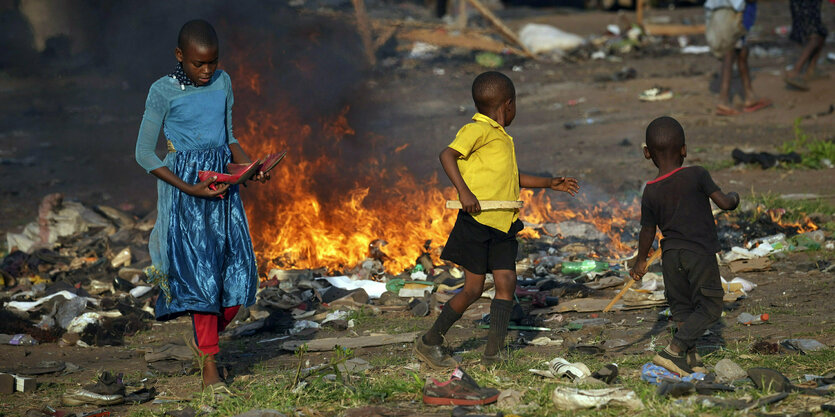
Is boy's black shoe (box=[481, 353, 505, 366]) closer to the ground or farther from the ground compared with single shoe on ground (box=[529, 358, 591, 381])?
closer to the ground

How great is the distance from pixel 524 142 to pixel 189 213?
795 cm

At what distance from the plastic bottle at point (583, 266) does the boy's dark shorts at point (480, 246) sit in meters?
2.54

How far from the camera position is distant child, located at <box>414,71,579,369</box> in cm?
471

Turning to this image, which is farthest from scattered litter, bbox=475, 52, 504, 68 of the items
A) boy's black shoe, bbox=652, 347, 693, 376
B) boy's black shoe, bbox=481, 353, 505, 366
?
boy's black shoe, bbox=652, 347, 693, 376

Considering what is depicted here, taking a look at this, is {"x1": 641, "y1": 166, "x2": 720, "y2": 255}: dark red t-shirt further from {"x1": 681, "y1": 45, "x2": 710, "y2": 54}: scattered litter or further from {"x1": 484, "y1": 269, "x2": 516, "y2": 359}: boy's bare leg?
{"x1": 681, "y1": 45, "x2": 710, "y2": 54}: scattered litter

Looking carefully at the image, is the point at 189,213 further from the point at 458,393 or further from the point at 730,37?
the point at 730,37

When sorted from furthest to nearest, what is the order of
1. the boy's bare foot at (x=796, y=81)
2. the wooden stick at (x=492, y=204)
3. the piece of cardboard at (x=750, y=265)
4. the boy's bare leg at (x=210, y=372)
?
1. the boy's bare foot at (x=796, y=81)
2. the piece of cardboard at (x=750, y=265)
3. the boy's bare leg at (x=210, y=372)
4. the wooden stick at (x=492, y=204)

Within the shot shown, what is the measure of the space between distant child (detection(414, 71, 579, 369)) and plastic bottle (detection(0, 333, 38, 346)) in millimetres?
3065

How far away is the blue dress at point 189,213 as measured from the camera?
468 centimetres

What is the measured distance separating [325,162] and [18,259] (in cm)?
295

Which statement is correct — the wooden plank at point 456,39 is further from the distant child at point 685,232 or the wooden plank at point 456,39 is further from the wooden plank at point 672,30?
the distant child at point 685,232

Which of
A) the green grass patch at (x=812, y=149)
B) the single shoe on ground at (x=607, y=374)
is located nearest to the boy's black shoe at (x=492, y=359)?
the single shoe on ground at (x=607, y=374)

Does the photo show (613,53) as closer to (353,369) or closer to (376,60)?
(376,60)

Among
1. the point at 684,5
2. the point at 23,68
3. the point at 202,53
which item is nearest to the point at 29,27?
the point at 23,68
